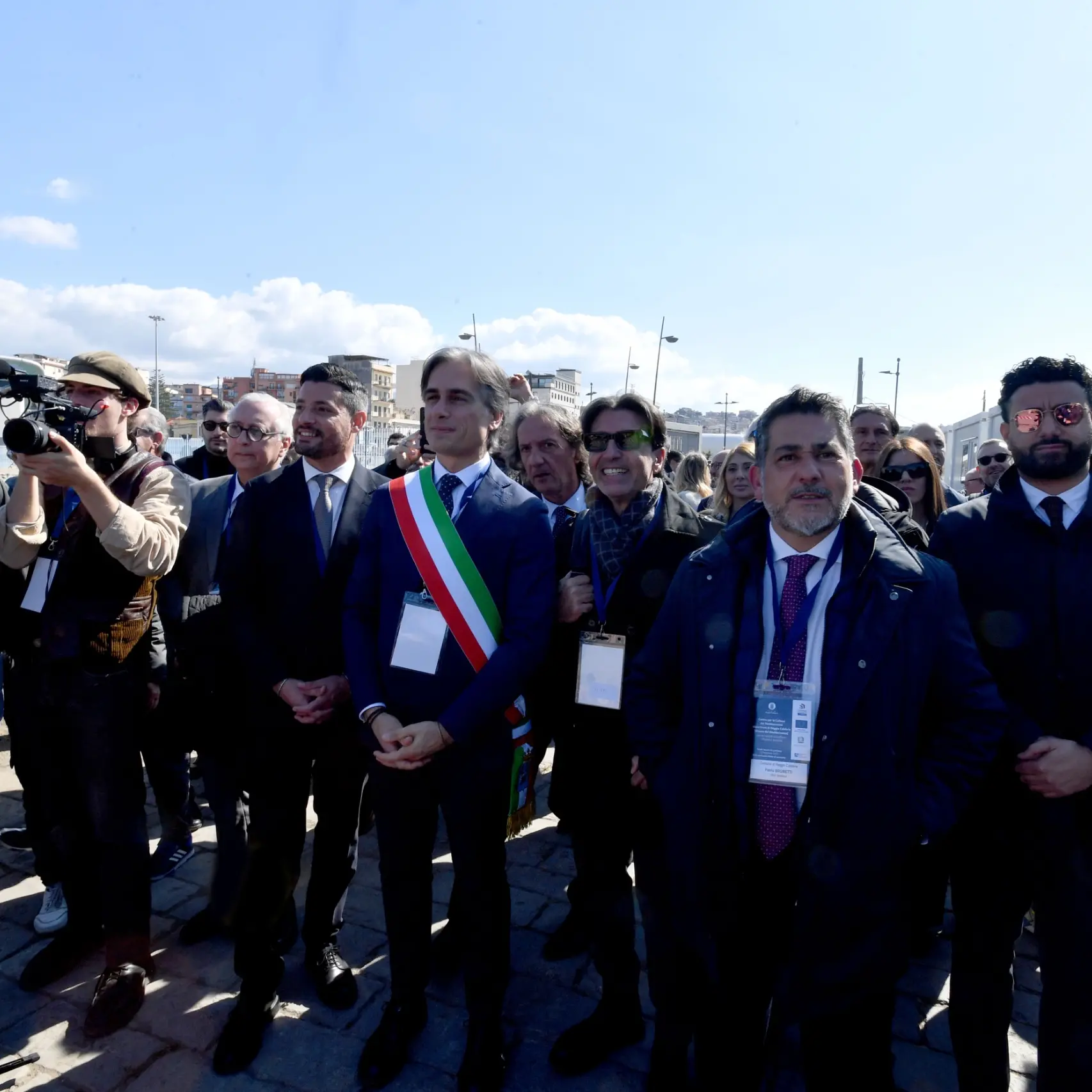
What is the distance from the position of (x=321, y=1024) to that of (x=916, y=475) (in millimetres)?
3436

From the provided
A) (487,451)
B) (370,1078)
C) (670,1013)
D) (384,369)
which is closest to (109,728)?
(370,1078)

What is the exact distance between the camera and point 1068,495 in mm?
2344

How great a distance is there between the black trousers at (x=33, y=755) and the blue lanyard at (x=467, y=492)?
1723 millimetres

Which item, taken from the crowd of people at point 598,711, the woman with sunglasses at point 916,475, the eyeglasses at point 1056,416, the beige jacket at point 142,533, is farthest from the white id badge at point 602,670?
the woman with sunglasses at point 916,475

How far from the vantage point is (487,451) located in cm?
271

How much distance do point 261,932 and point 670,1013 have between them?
1.44m

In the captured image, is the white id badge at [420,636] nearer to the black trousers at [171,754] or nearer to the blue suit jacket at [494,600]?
the blue suit jacket at [494,600]

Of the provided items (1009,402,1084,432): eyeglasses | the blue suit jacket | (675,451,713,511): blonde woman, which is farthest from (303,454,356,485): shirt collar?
(675,451,713,511): blonde woman

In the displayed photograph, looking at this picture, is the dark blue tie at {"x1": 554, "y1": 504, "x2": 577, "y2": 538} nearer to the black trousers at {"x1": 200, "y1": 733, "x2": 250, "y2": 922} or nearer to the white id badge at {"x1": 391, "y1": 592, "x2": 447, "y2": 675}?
the white id badge at {"x1": 391, "y1": 592, "x2": 447, "y2": 675}

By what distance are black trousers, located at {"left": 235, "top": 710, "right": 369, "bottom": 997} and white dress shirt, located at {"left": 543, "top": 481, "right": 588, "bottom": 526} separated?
4.00ft

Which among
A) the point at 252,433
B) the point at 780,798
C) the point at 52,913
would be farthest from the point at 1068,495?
the point at 52,913

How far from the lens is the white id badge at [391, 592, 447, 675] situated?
2.44 m

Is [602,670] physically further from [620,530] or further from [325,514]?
[325,514]

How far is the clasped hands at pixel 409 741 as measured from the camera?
2.32m
